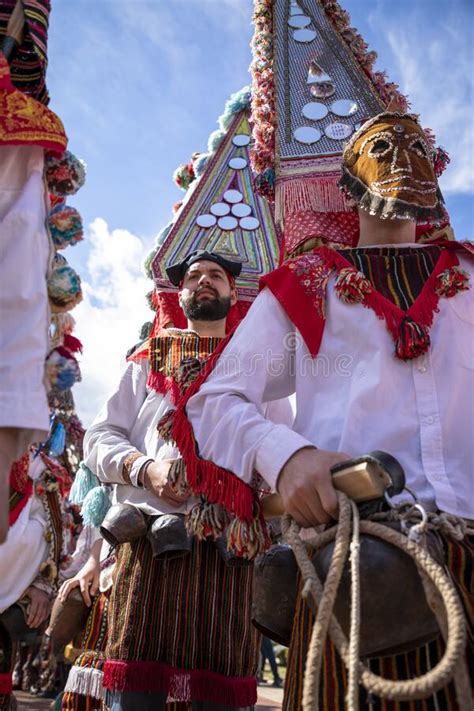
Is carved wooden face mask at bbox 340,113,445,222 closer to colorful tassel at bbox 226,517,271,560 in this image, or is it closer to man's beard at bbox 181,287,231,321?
→ colorful tassel at bbox 226,517,271,560

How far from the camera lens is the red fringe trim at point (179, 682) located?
8.95 feet

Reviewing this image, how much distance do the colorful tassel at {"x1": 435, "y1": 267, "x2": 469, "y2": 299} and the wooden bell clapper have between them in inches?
25.1

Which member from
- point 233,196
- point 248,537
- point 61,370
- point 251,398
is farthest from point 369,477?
point 233,196

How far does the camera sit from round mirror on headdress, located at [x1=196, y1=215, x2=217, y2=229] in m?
4.82

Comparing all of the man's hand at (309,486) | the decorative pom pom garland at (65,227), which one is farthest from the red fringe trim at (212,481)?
the decorative pom pom garland at (65,227)

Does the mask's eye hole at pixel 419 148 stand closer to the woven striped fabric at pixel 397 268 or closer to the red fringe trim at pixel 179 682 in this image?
the woven striped fabric at pixel 397 268

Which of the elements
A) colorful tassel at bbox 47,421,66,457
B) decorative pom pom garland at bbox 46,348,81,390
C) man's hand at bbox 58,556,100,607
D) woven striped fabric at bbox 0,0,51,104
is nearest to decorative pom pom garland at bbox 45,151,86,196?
woven striped fabric at bbox 0,0,51,104

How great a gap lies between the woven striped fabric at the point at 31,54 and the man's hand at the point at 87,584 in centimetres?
224

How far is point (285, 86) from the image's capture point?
3.59 metres

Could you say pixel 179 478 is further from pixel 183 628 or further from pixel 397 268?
pixel 183 628

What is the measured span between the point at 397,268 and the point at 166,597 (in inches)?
66.5

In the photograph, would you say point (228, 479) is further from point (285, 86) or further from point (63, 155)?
point (285, 86)

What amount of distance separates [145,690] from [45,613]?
3.18 ft

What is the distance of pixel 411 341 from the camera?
178 centimetres
